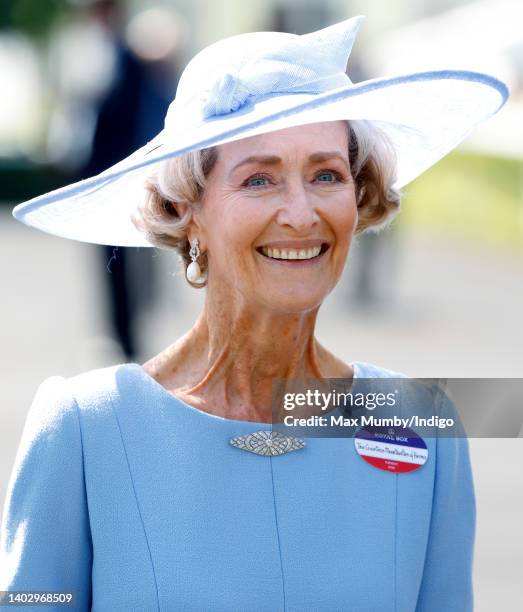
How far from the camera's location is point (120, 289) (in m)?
8.76

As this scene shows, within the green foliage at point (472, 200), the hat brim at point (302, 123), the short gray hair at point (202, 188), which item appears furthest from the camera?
the green foliage at point (472, 200)

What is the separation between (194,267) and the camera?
9.53ft

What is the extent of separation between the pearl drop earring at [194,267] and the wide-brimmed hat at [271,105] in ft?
0.46

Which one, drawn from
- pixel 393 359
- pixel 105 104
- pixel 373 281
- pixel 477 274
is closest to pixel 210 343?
pixel 105 104

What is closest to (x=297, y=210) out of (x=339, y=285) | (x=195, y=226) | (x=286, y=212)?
(x=286, y=212)

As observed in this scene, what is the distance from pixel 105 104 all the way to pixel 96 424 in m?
5.82

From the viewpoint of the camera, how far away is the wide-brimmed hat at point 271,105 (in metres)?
2.57

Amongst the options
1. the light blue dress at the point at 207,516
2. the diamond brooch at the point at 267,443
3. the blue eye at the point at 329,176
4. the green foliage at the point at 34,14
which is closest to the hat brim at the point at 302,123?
the blue eye at the point at 329,176

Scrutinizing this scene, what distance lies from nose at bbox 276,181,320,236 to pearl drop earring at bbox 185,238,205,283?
0.27 metres

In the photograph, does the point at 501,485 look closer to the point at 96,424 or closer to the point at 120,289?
the point at 120,289

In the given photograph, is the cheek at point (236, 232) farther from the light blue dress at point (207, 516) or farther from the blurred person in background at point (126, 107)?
the blurred person in background at point (126, 107)

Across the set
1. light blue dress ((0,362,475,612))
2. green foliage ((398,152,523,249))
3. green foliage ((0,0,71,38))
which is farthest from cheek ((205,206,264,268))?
green foliage ((0,0,71,38))

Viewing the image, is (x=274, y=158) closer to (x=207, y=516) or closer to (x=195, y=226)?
(x=195, y=226)

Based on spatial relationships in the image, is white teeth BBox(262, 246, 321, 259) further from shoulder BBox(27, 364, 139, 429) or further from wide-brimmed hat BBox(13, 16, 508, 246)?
shoulder BBox(27, 364, 139, 429)
